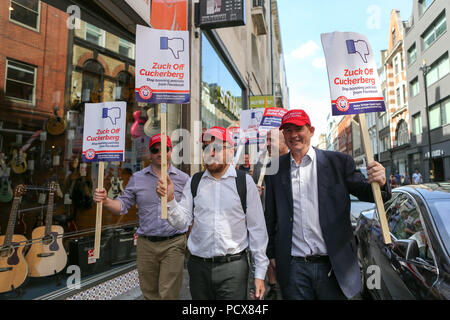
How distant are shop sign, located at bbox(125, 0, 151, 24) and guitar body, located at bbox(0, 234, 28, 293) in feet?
13.7

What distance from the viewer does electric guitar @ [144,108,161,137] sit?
661 centimetres

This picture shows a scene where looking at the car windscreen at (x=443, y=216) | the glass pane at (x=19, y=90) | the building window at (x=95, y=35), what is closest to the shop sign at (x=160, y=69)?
the car windscreen at (x=443, y=216)

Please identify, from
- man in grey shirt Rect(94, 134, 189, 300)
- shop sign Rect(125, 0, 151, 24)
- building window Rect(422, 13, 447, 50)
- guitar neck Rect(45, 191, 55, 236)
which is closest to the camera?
man in grey shirt Rect(94, 134, 189, 300)

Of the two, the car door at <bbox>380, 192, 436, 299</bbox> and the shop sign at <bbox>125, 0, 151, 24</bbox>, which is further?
the shop sign at <bbox>125, 0, 151, 24</bbox>

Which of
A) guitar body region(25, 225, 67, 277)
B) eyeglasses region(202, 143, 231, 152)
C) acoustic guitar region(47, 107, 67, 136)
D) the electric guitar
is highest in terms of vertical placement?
the electric guitar

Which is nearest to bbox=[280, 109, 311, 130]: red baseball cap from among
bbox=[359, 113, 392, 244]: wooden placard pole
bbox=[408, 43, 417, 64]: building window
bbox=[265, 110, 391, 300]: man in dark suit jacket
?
bbox=[265, 110, 391, 300]: man in dark suit jacket

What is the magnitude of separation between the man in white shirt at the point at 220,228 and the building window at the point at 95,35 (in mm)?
4291

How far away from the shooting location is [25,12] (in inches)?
170

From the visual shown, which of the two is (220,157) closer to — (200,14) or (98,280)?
(98,280)

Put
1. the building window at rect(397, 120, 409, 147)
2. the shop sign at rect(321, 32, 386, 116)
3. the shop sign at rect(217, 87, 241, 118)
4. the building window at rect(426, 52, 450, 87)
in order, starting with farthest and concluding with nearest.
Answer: the building window at rect(397, 120, 409, 147) < the building window at rect(426, 52, 450, 87) < the shop sign at rect(217, 87, 241, 118) < the shop sign at rect(321, 32, 386, 116)

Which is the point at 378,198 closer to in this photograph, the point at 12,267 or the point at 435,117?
the point at 12,267

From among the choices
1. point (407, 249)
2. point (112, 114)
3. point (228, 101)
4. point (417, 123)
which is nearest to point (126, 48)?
point (112, 114)

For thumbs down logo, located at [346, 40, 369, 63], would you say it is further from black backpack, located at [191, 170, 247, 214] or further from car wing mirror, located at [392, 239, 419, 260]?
car wing mirror, located at [392, 239, 419, 260]

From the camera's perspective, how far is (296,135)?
8.02ft
